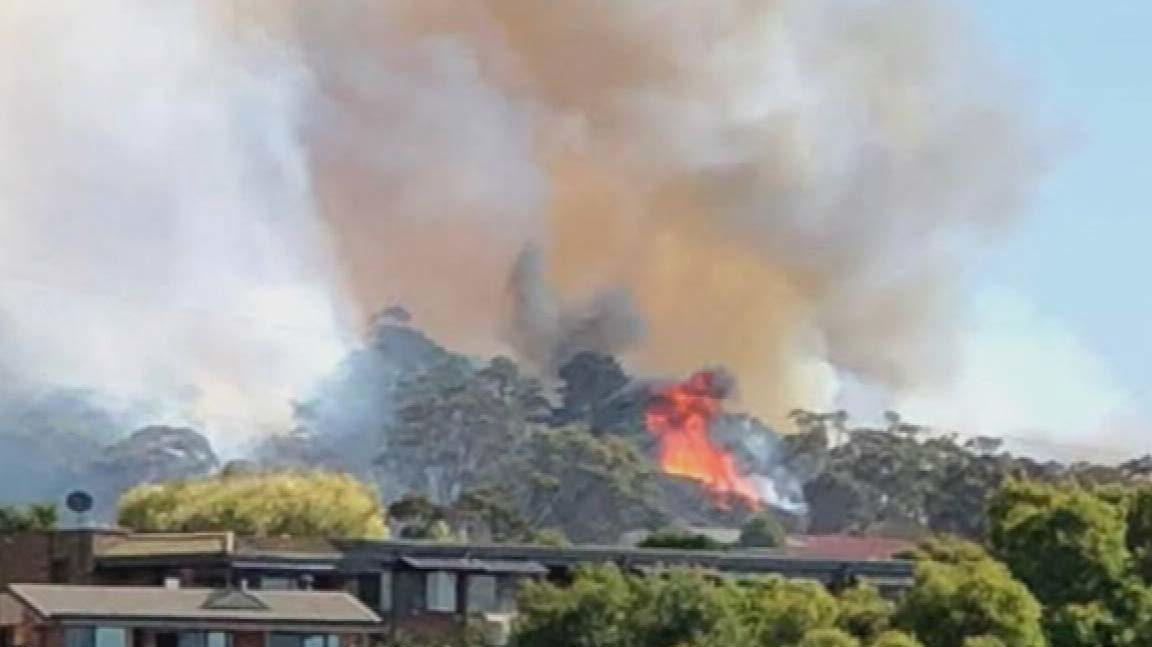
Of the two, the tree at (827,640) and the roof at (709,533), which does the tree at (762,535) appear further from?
the tree at (827,640)

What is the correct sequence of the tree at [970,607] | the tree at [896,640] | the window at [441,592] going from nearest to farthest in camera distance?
the tree at [896,640]
the tree at [970,607]
the window at [441,592]

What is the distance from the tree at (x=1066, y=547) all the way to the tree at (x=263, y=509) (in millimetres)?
53271

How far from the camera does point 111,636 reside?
83.8 metres

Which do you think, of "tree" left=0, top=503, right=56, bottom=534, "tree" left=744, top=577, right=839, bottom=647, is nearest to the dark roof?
"tree" left=0, top=503, right=56, bottom=534

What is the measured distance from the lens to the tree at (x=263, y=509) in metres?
129

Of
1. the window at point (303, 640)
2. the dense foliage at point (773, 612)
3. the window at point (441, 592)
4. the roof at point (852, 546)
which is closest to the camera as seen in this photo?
the dense foliage at point (773, 612)

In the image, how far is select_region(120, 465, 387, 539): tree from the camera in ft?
423

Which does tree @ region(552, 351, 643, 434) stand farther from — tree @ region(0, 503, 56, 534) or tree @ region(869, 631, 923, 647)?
tree @ region(869, 631, 923, 647)

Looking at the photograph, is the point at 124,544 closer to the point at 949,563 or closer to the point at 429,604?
the point at 429,604

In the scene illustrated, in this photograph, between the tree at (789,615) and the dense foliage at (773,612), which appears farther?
the tree at (789,615)

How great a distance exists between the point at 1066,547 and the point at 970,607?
4232 millimetres

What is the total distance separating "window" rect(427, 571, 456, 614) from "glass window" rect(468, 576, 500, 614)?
54cm

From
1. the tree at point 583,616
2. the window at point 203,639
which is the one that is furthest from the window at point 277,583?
the tree at point 583,616

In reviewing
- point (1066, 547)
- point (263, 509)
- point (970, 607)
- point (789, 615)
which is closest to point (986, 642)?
point (970, 607)
